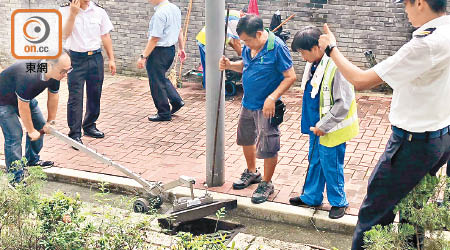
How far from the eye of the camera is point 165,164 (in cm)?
684

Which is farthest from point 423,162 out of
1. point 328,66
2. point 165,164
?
point 165,164

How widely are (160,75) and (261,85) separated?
3.14m

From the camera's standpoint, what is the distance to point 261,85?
5.56 m

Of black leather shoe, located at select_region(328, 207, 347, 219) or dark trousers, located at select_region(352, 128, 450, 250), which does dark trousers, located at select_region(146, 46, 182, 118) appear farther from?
dark trousers, located at select_region(352, 128, 450, 250)

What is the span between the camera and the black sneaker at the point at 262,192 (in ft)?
18.6

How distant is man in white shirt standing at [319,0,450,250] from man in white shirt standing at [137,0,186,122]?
453 cm

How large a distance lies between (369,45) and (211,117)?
4.49 m

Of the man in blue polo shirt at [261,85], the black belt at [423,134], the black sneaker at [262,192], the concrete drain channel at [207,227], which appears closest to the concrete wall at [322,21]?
the man in blue polo shirt at [261,85]

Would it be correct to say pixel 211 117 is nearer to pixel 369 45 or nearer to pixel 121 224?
pixel 121 224

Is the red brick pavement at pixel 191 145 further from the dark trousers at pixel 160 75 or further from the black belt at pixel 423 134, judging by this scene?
the black belt at pixel 423 134

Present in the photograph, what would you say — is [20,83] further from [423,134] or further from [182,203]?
[423,134]

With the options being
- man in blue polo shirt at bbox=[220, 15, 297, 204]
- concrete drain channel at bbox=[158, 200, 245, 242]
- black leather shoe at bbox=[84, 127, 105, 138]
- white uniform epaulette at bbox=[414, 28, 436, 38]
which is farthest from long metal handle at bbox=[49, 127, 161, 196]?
white uniform epaulette at bbox=[414, 28, 436, 38]

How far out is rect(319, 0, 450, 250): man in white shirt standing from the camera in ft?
11.4

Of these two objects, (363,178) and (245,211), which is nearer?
(245,211)
